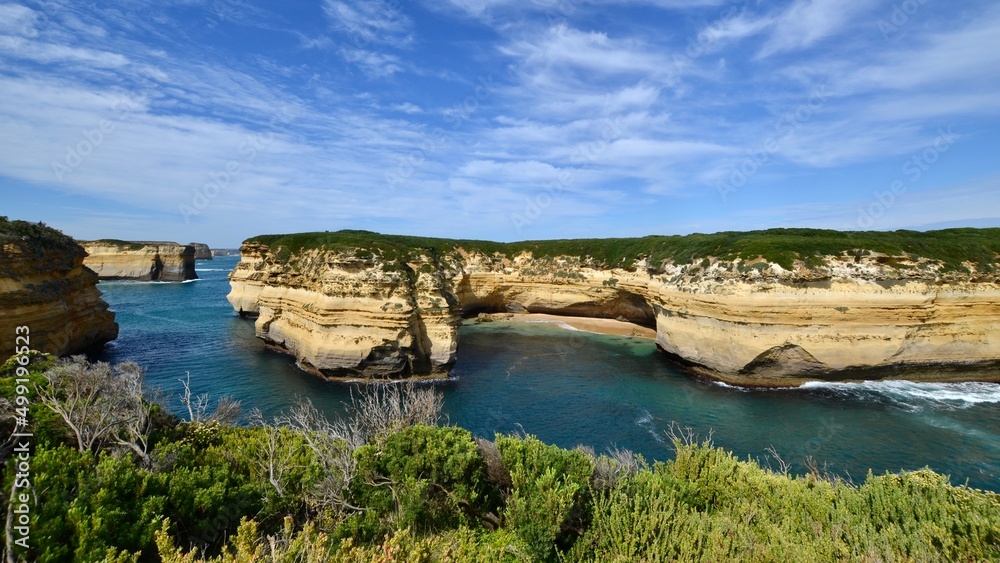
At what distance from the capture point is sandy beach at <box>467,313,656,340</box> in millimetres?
43469

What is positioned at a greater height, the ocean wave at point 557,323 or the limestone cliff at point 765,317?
the limestone cliff at point 765,317

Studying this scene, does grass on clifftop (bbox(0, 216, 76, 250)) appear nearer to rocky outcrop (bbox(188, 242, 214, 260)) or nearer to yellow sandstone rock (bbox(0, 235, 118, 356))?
yellow sandstone rock (bbox(0, 235, 118, 356))

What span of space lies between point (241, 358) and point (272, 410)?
12.1 m

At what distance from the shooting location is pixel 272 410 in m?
22.6

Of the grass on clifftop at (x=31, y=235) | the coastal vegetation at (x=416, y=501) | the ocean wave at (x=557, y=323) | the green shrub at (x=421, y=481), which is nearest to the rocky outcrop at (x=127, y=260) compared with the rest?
the grass on clifftop at (x=31, y=235)

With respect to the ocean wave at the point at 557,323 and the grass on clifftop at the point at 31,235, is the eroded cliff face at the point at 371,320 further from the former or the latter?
the ocean wave at the point at 557,323

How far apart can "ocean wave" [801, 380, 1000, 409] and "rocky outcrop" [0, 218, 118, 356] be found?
48.0 metres

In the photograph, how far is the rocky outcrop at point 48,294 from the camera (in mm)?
25094

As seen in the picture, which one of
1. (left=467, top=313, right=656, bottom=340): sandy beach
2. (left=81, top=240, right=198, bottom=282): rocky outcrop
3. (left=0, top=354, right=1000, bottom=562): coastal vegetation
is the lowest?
(left=467, top=313, right=656, bottom=340): sandy beach

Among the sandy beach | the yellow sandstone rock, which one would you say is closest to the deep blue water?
the yellow sandstone rock

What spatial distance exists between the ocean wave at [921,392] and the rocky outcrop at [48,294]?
157 ft

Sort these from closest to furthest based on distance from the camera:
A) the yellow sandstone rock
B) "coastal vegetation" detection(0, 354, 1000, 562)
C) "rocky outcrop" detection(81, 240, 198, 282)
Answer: "coastal vegetation" detection(0, 354, 1000, 562) < the yellow sandstone rock < "rocky outcrop" detection(81, 240, 198, 282)

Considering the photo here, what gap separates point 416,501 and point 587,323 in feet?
130

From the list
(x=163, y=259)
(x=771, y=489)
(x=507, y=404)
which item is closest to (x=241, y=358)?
(x=507, y=404)
